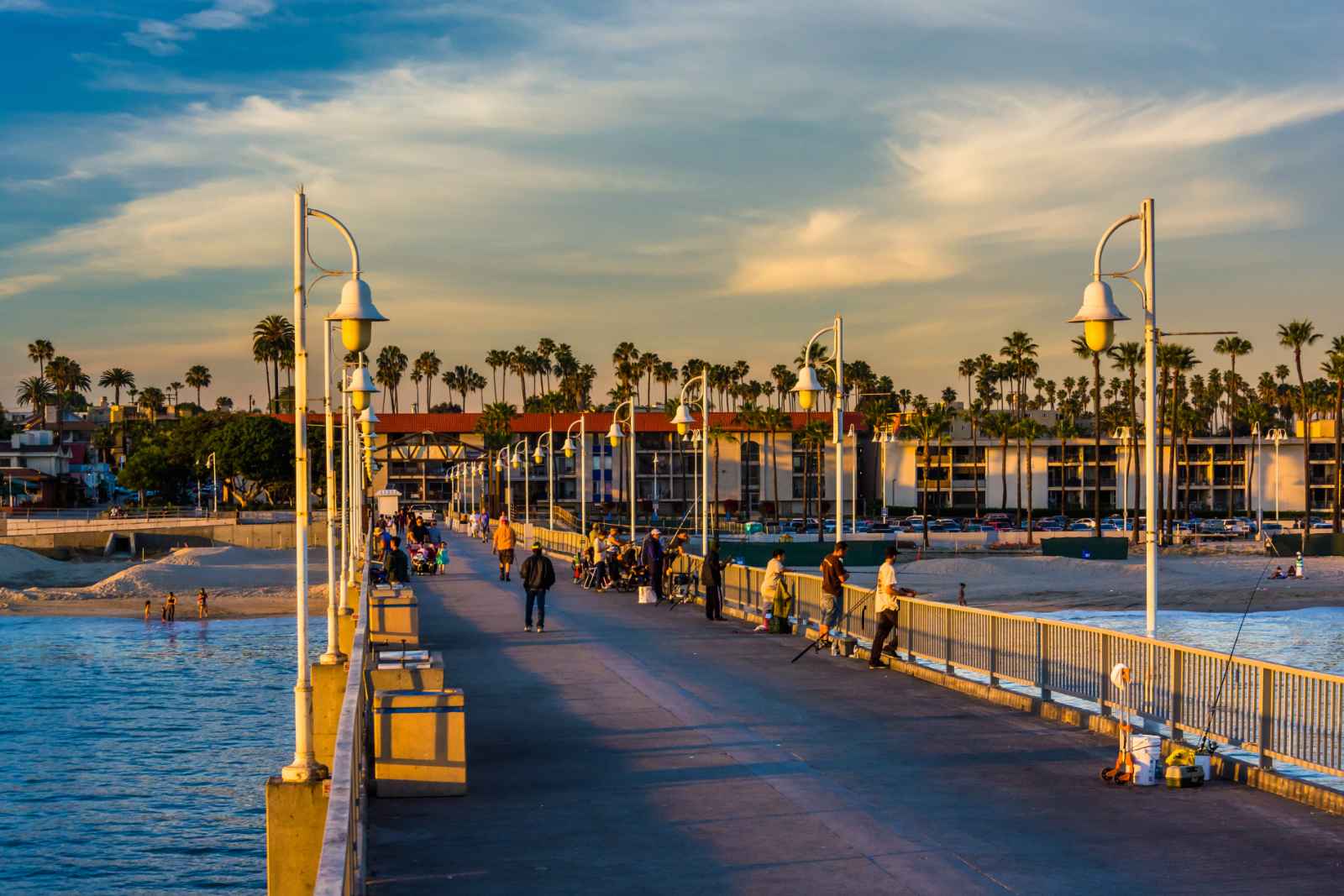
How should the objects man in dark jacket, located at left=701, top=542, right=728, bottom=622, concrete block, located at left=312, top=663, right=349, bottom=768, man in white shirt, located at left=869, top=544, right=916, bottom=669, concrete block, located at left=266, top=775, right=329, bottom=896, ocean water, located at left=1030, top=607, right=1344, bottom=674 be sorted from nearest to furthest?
1. concrete block, located at left=266, top=775, right=329, bottom=896
2. concrete block, located at left=312, top=663, right=349, bottom=768
3. man in white shirt, located at left=869, top=544, right=916, bottom=669
4. man in dark jacket, located at left=701, top=542, right=728, bottom=622
5. ocean water, located at left=1030, top=607, right=1344, bottom=674

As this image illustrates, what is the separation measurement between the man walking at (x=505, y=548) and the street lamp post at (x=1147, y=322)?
26.8 metres

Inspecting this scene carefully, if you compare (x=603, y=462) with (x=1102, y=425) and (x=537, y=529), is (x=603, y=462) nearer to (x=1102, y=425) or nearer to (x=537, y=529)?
(x=1102, y=425)

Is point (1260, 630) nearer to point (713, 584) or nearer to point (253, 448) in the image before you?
point (713, 584)

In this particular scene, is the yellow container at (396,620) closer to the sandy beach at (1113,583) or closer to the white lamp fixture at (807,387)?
the white lamp fixture at (807,387)

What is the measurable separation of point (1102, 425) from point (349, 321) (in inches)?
6621

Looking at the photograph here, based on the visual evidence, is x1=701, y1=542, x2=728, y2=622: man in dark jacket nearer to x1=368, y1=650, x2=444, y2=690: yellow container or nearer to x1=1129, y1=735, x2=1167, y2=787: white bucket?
x1=368, y1=650, x2=444, y2=690: yellow container

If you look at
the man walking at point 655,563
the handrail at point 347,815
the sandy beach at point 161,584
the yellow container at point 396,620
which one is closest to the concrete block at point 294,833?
the handrail at point 347,815

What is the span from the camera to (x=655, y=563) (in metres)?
31.3

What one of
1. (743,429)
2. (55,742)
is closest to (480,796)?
(55,742)

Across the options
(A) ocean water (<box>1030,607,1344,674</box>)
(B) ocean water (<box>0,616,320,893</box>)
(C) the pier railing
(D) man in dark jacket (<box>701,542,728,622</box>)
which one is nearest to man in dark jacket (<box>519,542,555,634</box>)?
(D) man in dark jacket (<box>701,542,728,622</box>)

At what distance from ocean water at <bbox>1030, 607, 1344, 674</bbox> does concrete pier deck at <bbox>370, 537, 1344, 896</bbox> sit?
29.1 m

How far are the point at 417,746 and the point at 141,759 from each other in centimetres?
2708

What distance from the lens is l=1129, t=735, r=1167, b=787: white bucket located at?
457 inches

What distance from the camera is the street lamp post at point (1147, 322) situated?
46.3ft
